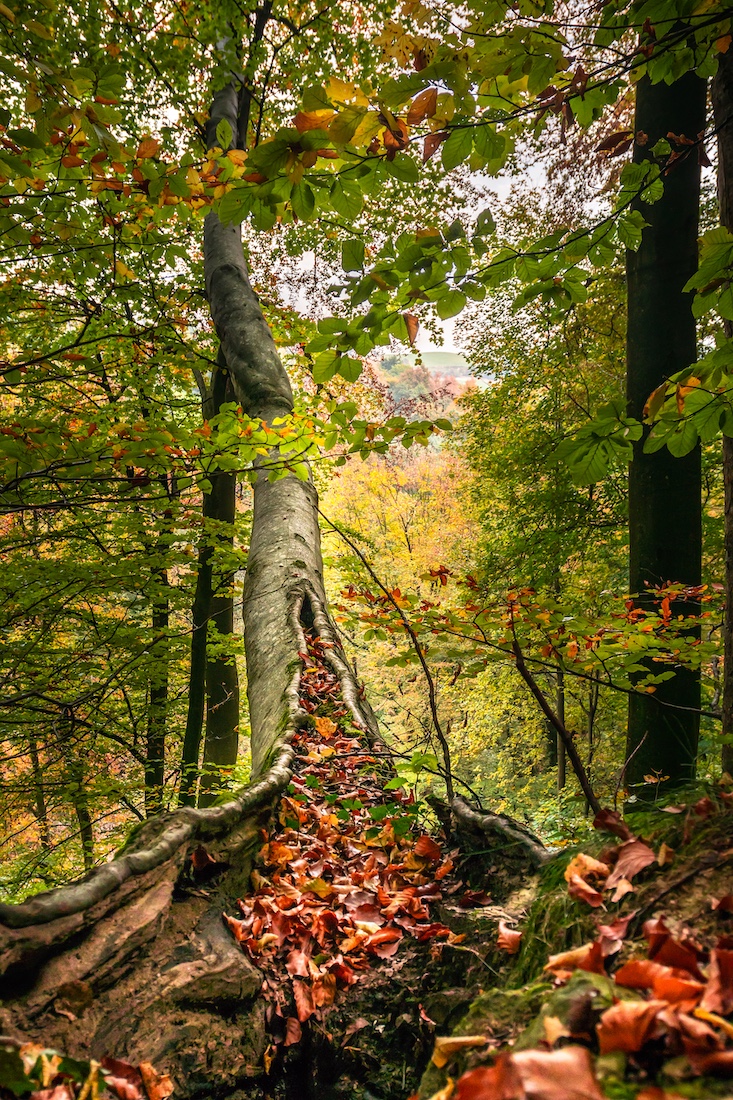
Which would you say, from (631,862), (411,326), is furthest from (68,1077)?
(411,326)

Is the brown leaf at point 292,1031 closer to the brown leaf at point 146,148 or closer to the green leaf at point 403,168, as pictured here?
the green leaf at point 403,168

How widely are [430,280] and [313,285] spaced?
8744 mm

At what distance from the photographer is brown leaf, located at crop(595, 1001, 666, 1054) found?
2.16ft

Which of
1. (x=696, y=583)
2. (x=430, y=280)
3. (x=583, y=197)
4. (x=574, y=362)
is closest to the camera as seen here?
(x=430, y=280)

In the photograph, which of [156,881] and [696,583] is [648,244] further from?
[156,881]

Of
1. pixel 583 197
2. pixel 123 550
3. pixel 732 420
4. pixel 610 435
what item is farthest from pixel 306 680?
pixel 583 197

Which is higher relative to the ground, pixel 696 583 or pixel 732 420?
pixel 732 420

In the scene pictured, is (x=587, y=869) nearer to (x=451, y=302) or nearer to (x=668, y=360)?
(x=451, y=302)

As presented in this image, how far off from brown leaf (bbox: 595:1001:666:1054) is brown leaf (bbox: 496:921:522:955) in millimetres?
640

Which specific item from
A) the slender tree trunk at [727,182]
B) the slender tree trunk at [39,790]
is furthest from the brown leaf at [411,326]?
the slender tree trunk at [39,790]

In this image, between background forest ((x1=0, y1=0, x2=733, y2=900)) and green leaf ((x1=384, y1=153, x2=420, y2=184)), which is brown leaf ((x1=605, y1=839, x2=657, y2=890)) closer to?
background forest ((x1=0, y1=0, x2=733, y2=900))

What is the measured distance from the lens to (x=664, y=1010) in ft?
2.23

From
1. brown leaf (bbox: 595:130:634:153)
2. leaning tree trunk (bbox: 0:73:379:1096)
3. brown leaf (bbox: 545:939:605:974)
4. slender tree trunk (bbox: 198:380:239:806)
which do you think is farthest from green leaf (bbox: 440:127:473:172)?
slender tree trunk (bbox: 198:380:239:806)

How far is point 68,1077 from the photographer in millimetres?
939
